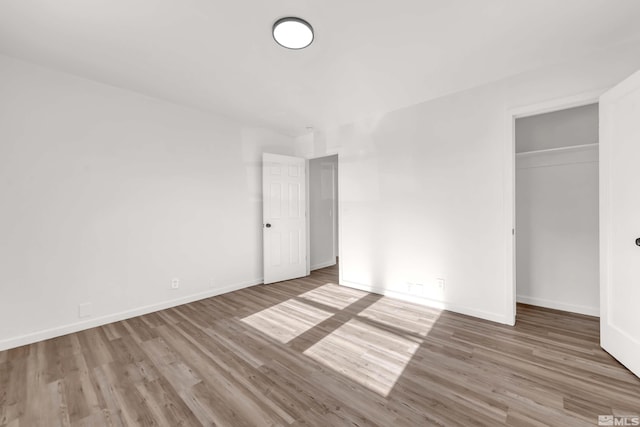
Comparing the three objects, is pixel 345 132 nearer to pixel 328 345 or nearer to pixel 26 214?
pixel 328 345

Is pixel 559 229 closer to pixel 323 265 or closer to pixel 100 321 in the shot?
pixel 323 265

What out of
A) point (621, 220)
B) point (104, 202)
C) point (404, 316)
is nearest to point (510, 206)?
point (621, 220)

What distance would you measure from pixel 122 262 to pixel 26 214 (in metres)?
0.91

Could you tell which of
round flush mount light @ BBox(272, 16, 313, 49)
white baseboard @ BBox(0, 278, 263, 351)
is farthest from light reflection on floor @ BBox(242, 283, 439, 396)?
round flush mount light @ BBox(272, 16, 313, 49)

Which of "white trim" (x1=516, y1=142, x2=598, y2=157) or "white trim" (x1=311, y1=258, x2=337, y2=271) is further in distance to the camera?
"white trim" (x1=311, y1=258, x2=337, y2=271)

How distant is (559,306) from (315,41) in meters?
3.91

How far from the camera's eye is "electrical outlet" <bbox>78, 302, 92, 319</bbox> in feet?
8.96

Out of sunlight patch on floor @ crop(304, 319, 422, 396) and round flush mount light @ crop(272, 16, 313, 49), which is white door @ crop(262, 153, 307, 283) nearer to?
sunlight patch on floor @ crop(304, 319, 422, 396)

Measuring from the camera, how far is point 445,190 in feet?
10.3

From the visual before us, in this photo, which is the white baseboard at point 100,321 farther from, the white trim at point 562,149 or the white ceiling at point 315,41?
the white trim at point 562,149

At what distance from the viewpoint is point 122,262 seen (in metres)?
3.00

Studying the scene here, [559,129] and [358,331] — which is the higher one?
[559,129]

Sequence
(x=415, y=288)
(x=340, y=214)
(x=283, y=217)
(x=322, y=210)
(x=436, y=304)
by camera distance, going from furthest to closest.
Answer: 1. (x=322, y=210)
2. (x=283, y=217)
3. (x=340, y=214)
4. (x=415, y=288)
5. (x=436, y=304)

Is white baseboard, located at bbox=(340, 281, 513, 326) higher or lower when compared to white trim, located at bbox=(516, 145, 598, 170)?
lower
